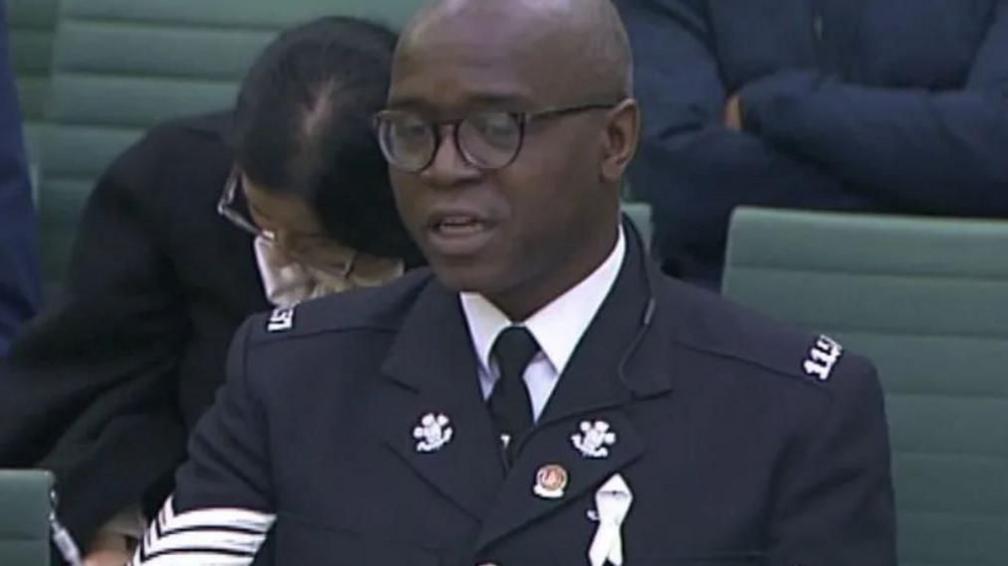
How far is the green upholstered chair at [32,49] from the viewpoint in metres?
4.17

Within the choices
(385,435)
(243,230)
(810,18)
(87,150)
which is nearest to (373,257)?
Answer: (243,230)

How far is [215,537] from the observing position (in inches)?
84.6

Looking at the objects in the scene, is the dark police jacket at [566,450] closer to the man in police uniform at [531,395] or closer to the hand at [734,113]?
the man in police uniform at [531,395]

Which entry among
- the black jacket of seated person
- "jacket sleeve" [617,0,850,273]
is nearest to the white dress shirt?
the black jacket of seated person

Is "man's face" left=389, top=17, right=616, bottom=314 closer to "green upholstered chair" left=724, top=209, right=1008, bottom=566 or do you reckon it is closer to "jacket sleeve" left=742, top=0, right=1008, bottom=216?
"green upholstered chair" left=724, top=209, right=1008, bottom=566

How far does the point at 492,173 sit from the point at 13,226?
56.3 inches

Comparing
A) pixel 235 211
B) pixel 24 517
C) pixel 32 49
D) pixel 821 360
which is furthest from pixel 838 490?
pixel 32 49

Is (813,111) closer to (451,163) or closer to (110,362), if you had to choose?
(110,362)

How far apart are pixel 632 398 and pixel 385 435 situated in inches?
7.7

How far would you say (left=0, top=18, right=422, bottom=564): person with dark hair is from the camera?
Result: 9.07 feet

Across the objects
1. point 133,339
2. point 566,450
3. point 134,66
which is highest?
point 566,450

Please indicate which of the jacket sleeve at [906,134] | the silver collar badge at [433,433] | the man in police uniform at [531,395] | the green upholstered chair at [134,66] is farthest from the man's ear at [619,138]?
the green upholstered chair at [134,66]

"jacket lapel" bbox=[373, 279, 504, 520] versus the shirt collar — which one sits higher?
the shirt collar

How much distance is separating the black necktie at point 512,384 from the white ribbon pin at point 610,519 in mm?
89
